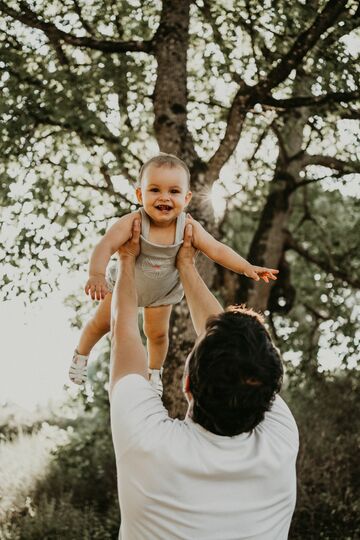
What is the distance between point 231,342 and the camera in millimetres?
2133

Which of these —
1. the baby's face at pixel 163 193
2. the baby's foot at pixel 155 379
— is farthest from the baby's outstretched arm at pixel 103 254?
the baby's foot at pixel 155 379

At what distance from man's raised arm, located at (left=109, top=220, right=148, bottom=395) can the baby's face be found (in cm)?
56

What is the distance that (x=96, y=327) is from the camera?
4.37 meters

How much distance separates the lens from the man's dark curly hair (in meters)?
2.10

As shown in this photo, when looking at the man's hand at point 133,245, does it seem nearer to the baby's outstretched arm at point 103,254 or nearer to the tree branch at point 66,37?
the baby's outstretched arm at point 103,254

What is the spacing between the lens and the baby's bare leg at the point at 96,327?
13.9 feet

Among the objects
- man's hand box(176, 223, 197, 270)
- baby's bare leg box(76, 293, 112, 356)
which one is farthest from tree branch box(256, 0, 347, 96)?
man's hand box(176, 223, 197, 270)

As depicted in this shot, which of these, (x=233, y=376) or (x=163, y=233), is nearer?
(x=233, y=376)

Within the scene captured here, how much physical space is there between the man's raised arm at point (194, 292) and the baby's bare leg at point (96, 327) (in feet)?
2.54

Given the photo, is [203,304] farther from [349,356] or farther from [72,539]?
[349,356]

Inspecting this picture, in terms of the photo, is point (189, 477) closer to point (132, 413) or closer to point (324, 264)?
point (132, 413)

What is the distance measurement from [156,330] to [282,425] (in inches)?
81.4

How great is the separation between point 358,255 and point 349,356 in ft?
5.14

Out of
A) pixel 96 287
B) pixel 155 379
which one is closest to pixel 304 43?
pixel 155 379
